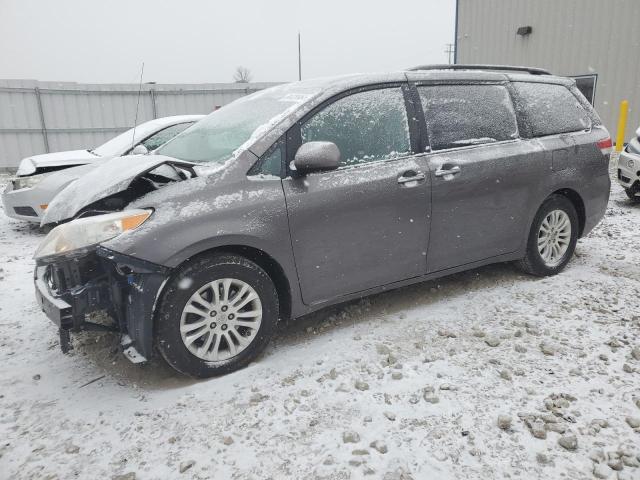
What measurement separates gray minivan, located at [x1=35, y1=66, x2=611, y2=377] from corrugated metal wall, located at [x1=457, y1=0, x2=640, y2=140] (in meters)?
A: 9.25

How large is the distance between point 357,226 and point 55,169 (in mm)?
4882

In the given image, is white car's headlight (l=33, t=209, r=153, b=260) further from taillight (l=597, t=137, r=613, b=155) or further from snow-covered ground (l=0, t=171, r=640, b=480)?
taillight (l=597, t=137, r=613, b=155)

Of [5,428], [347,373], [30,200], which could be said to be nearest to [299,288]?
[347,373]

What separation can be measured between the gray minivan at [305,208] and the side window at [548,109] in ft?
0.06

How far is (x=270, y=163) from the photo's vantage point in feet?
9.32

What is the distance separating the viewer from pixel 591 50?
1167cm

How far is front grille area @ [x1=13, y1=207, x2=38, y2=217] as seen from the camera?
5.87 metres

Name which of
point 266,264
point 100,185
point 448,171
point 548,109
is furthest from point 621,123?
point 100,185

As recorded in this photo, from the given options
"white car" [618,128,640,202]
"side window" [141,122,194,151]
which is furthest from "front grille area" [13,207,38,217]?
"white car" [618,128,640,202]

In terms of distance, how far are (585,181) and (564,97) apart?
76 cm

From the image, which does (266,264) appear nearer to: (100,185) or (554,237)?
(100,185)

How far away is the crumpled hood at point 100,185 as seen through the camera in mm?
2693

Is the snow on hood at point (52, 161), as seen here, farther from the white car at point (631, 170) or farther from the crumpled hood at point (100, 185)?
the white car at point (631, 170)

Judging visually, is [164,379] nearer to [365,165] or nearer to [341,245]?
[341,245]
